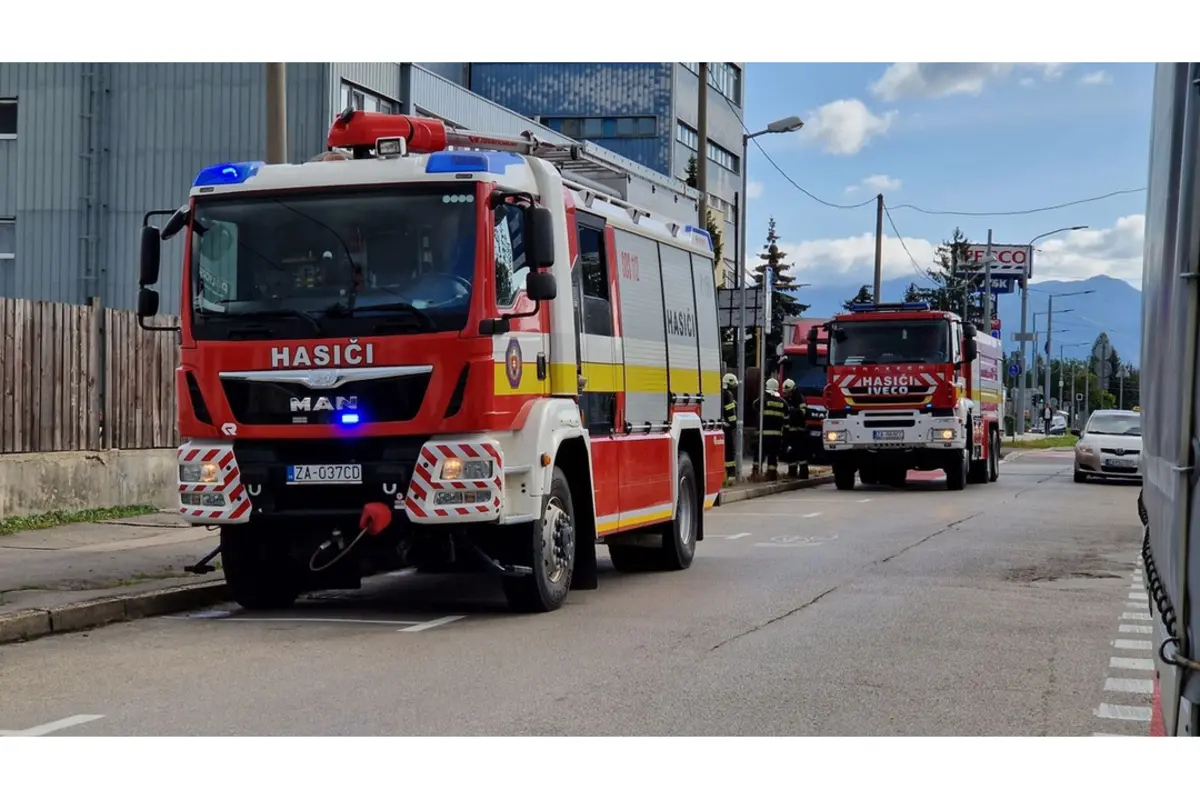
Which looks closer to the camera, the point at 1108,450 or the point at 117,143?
the point at 117,143

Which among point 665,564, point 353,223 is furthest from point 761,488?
point 353,223

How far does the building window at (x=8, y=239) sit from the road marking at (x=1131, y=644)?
26.1 meters

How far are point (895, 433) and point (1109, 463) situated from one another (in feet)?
20.4

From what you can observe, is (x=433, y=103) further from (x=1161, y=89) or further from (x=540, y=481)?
(x=1161, y=89)

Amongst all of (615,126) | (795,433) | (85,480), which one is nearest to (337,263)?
(85,480)

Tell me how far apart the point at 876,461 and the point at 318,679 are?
21154 mm

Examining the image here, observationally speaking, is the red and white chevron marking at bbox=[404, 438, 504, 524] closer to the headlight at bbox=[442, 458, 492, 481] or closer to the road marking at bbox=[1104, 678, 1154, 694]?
the headlight at bbox=[442, 458, 492, 481]

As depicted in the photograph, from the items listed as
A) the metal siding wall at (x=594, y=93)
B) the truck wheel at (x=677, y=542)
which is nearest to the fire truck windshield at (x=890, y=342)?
the truck wheel at (x=677, y=542)

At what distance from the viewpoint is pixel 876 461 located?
94.0 ft

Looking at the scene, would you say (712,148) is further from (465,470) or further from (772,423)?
(465,470)

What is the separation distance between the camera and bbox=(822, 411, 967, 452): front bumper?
27828mm

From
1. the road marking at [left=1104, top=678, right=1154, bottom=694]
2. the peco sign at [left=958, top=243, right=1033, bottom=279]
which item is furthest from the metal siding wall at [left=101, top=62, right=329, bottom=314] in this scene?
the peco sign at [left=958, top=243, right=1033, bottom=279]

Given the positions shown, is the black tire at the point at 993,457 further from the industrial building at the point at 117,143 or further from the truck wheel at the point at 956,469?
the industrial building at the point at 117,143

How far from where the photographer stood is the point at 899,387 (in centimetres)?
2795
